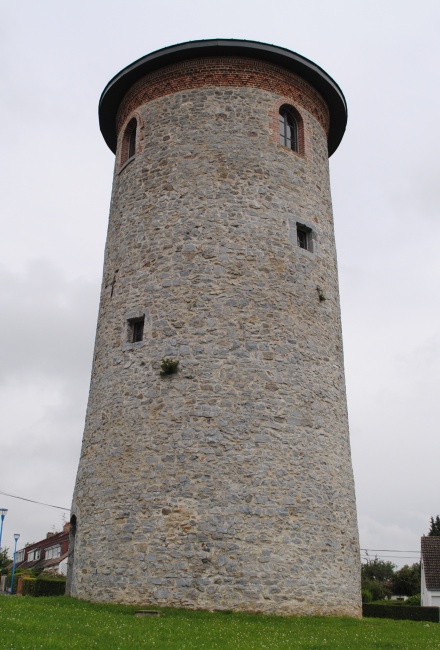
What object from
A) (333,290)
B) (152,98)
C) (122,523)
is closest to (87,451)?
(122,523)

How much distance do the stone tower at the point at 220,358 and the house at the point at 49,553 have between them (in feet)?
100

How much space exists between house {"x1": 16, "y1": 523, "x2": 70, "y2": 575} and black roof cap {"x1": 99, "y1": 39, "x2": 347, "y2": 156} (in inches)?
1213

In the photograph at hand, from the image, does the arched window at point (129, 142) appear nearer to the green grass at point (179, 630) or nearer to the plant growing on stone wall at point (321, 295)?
the plant growing on stone wall at point (321, 295)

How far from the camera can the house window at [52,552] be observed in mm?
49578

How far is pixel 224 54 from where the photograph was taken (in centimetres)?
1566

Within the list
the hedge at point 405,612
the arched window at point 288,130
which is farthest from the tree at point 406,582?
the arched window at point 288,130

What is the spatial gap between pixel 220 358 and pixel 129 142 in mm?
6953

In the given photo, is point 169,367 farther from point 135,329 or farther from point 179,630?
point 179,630

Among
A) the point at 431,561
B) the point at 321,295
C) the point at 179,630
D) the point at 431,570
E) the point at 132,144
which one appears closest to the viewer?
the point at 179,630

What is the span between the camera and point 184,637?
8.68m

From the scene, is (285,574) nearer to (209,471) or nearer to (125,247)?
(209,471)

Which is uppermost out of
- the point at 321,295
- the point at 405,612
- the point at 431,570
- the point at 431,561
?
the point at 321,295

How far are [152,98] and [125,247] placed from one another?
3.87 meters

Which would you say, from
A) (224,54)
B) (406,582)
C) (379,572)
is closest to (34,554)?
(406,582)
